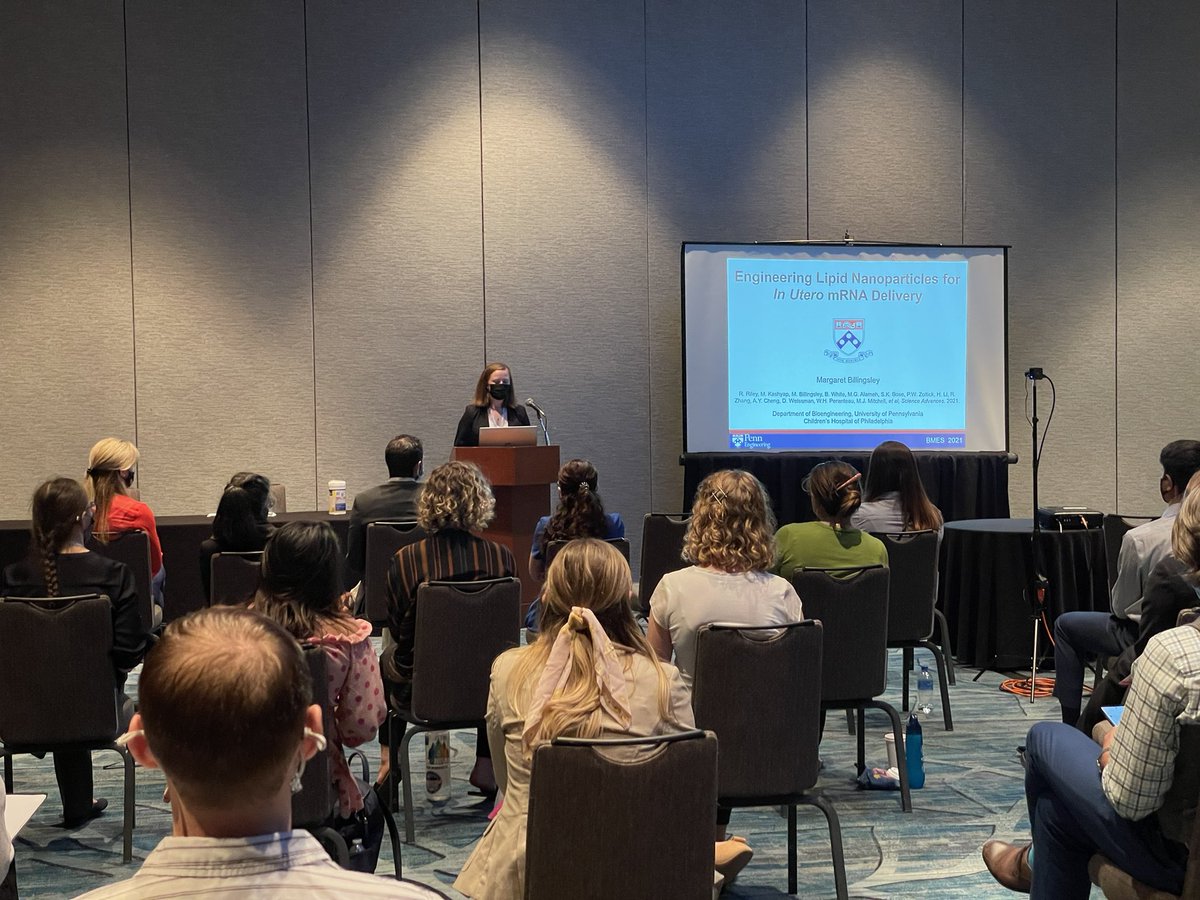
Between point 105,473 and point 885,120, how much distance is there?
6497 millimetres

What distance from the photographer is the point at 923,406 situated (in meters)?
8.62

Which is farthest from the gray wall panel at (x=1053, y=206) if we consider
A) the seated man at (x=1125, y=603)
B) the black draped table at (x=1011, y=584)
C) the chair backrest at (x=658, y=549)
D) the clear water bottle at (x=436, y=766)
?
the clear water bottle at (x=436, y=766)

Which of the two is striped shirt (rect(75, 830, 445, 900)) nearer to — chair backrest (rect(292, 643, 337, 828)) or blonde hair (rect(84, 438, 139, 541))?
chair backrest (rect(292, 643, 337, 828))

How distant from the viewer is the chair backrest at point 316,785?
268 centimetres

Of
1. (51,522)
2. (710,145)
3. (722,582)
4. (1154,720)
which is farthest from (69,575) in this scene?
(710,145)

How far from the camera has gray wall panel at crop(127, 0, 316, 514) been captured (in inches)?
322

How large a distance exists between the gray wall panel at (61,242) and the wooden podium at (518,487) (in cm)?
299

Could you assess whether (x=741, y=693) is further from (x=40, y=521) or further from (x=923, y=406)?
(x=923, y=406)

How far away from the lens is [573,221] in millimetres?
8797

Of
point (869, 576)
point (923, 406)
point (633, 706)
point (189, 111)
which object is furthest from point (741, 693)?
point (189, 111)

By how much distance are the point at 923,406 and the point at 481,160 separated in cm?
368

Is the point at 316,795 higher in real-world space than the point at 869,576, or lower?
lower

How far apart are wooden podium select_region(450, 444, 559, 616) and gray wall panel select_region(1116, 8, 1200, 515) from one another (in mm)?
5221

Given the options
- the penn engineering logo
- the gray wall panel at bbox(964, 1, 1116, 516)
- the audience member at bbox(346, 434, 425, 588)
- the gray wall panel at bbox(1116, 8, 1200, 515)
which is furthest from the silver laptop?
the gray wall panel at bbox(1116, 8, 1200, 515)
